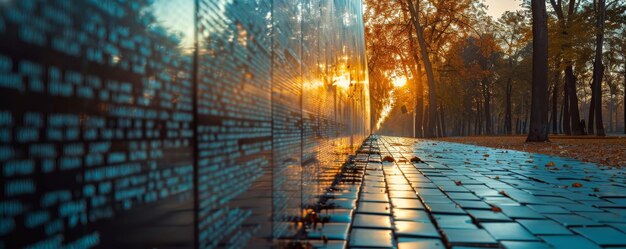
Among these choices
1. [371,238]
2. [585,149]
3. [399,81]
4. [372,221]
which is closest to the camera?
[371,238]

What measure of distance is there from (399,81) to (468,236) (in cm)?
3542

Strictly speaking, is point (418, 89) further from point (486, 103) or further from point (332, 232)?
point (332, 232)

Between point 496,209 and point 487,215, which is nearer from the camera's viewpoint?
point 487,215

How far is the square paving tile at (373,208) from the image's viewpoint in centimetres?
374

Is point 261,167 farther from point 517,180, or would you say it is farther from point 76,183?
point 517,180

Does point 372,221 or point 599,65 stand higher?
point 599,65

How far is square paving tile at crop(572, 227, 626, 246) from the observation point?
9.21 ft

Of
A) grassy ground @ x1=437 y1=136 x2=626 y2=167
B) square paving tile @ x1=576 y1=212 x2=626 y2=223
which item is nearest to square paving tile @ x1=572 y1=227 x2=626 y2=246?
square paving tile @ x1=576 y1=212 x2=626 y2=223

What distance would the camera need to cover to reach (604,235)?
2986 mm

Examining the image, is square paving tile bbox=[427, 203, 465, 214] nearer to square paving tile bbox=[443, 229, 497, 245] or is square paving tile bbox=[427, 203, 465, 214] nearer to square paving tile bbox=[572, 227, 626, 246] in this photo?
square paving tile bbox=[443, 229, 497, 245]

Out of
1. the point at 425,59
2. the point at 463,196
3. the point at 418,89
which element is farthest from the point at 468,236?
A: the point at 418,89

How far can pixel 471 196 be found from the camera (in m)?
4.68

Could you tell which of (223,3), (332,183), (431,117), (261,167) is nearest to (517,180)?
(332,183)

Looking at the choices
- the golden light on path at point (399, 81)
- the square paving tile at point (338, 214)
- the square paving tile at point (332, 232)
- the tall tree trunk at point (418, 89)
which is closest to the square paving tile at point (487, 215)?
the square paving tile at point (338, 214)
